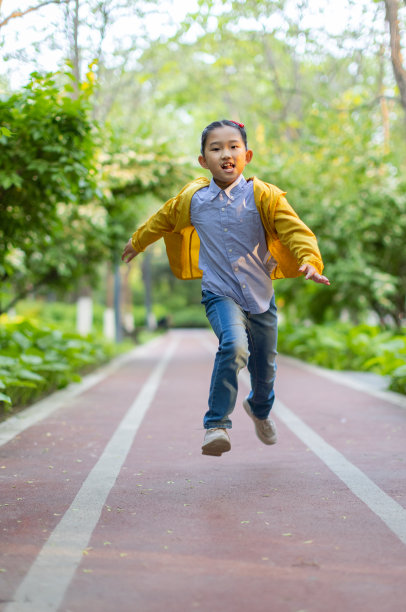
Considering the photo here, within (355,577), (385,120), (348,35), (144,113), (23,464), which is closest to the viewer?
(355,577)

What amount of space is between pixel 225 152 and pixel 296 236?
0.68 meters

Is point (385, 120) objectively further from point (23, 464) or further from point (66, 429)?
point (23, 464)

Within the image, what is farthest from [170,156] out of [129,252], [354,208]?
[129,252]

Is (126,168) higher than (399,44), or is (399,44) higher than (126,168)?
(399,44)

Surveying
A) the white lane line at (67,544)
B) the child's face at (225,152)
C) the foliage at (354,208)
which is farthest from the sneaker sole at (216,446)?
the foliage at (354,208)

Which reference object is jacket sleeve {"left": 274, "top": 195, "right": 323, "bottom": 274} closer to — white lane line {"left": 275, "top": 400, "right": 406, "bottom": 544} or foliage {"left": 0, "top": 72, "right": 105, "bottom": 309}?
white lane line {"left": 275, "top": 400, "right": 406, "bottom": 544}

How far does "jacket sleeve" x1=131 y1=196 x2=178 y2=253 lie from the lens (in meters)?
4.96

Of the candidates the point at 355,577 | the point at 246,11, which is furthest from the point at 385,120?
the point at 355,577

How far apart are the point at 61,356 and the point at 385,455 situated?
6426 millimetres

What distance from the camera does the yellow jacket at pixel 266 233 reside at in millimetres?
4516

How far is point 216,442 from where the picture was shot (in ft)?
14.7

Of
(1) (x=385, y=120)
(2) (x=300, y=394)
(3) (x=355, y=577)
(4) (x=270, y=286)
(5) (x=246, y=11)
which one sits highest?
(5) (x=246, y=11)

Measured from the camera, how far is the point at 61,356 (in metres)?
11.2

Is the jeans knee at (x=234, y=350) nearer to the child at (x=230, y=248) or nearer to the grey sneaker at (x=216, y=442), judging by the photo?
the child at (x=230, y=248)
